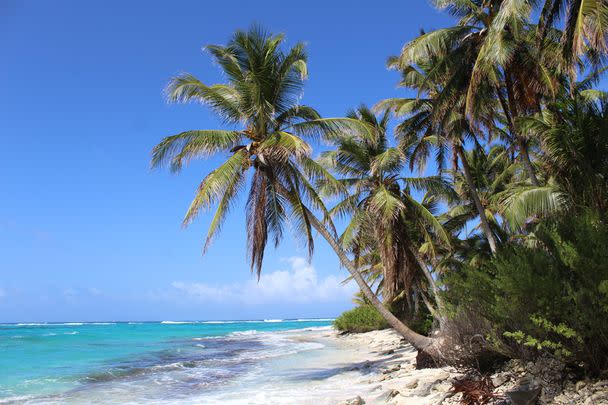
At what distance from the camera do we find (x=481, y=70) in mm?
12031

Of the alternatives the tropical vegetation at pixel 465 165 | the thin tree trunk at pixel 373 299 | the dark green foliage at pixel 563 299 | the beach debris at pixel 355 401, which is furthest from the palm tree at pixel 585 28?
the beach debris at pixel 355 401

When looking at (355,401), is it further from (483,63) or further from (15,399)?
(15,399)

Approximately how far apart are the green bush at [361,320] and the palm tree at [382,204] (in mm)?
16057

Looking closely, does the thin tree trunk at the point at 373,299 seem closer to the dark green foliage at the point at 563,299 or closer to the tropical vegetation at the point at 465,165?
the tropical vegetation at the point at 465,165

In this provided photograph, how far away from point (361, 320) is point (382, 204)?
21270 mm

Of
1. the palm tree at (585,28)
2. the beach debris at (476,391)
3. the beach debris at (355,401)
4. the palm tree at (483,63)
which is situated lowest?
the beach debris at (355,401)

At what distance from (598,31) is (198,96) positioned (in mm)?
9239

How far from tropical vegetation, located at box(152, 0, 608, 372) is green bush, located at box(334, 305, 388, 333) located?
1156cm

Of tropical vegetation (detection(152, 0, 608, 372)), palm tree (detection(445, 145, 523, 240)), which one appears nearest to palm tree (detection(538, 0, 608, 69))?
tropical vegetation (detection(152, 0, 608, 372))

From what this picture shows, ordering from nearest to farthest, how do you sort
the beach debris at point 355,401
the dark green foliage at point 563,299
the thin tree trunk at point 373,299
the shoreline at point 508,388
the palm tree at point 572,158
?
1. the dark green foliage at point 563,299
2. the shoreline at point 508,388
3. the beach debris at point 355,401
4. the palm tree at point 572,158
5. the thin tree trunk at point 373,299

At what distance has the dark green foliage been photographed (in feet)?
17.1

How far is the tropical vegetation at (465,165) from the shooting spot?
5844 millimetres

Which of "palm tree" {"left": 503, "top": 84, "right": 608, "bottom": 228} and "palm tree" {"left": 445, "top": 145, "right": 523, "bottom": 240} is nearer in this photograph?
"palm tree" {"left": 503, "top": 84, "right": 608, "bottom": 228}

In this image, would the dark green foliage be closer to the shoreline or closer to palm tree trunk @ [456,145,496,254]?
the shoreline
